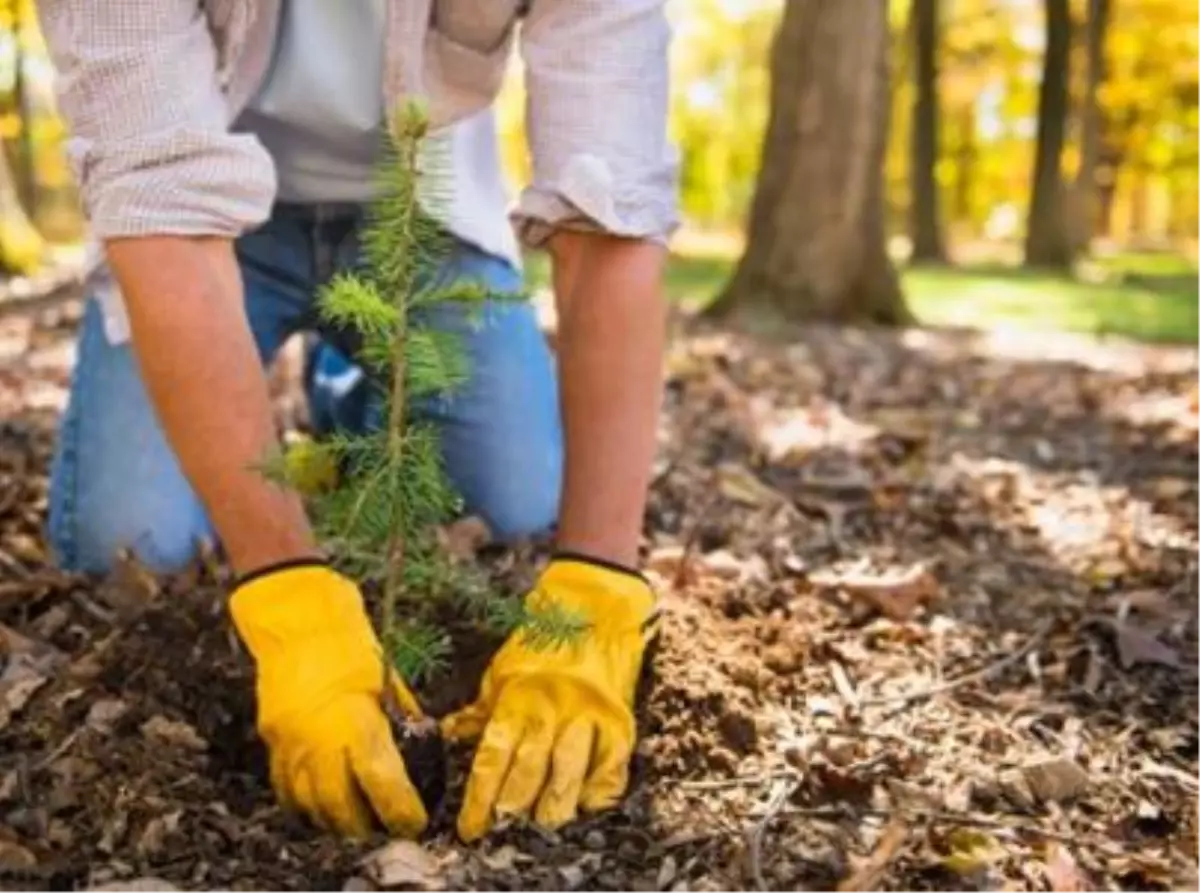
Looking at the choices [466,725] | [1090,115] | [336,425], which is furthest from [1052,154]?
[466,725]

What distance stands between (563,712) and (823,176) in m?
4.88

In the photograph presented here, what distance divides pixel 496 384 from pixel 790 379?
6.63 ft

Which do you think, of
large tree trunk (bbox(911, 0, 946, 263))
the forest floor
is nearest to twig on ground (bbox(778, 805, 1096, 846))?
the forest floor

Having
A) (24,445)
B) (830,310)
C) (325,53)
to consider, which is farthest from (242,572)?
(830,310)

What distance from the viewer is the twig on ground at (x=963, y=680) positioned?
1822 millimetres

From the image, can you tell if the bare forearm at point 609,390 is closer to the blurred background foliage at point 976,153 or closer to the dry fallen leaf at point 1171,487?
the blurred background foliage at point 976,153

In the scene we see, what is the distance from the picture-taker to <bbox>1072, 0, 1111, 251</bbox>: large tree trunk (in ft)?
43.8

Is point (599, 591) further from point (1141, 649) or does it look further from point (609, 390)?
point (1141, 649)

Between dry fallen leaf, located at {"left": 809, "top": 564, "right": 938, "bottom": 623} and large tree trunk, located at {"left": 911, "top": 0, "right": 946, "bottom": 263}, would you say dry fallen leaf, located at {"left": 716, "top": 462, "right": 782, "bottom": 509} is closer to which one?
dry fallen leaf, located at {"left": 809, "top": 564, "right": 938, "bottom": 623}

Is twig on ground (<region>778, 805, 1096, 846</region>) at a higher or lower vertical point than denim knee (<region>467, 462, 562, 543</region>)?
lower

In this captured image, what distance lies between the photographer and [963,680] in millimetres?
1885

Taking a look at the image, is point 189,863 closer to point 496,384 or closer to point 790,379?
point 496,384

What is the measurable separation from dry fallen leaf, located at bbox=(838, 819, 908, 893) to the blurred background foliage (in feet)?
2.69

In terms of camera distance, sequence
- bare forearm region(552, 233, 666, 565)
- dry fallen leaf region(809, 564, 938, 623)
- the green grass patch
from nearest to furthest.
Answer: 1. bare forearm region(552, 233, 666, 565)
2. dry fallen leaf region(809, 564, 938, 623)
3. the green grass patch
